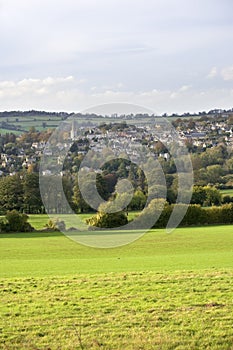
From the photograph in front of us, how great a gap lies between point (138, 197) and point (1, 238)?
14.0 meters

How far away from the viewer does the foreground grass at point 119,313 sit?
9016 mm

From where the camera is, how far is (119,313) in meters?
10.8

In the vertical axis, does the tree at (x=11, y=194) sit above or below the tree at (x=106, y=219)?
above

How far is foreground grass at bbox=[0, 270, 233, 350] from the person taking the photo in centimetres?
902

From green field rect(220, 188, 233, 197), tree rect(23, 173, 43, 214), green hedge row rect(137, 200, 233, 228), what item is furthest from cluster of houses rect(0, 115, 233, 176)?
green hedge row rect(137, 200, 233, 228)

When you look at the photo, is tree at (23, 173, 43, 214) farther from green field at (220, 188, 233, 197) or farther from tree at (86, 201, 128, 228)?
green field at (220, 188, 233, 197)

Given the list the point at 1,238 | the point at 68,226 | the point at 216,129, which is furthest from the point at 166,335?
the point at 216,129

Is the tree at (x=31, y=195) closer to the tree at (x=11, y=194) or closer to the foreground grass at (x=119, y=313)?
the tree at (x=11, y=194)

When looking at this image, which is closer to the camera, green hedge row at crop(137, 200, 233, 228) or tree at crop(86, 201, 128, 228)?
tree at crop(86, 201, 128, 228)

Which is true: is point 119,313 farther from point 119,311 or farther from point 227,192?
point 227,192

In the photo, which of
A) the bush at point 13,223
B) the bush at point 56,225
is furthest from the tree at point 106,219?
the bush at point 13,223

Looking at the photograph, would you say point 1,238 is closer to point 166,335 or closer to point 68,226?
point 68,226

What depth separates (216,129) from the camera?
11331 cm

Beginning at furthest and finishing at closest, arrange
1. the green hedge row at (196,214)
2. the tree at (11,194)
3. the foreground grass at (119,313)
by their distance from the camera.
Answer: the tree at (11,194) < the green hedge row at (196,214) < the foreground grass at (119,313)
